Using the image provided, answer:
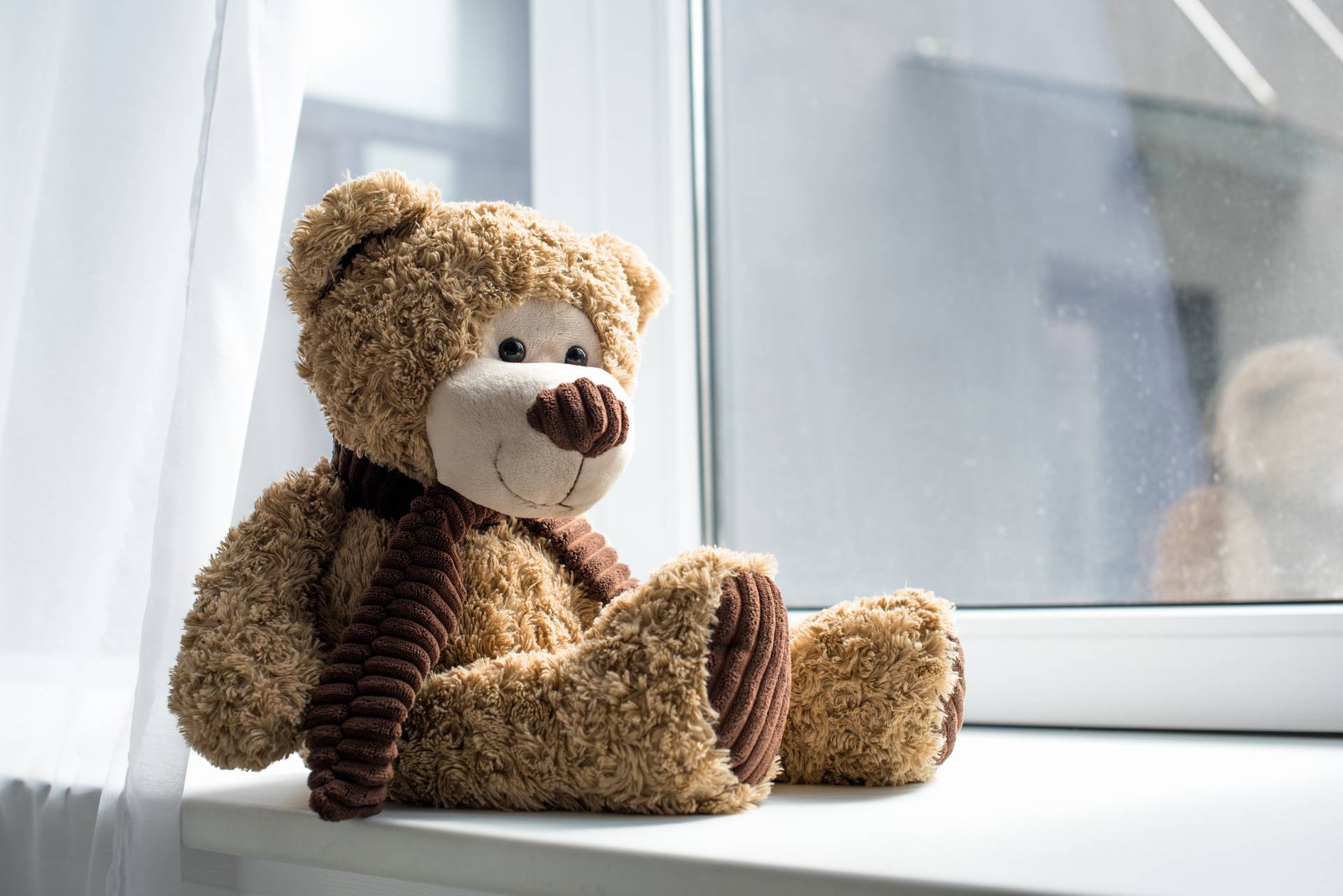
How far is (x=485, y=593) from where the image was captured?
2.15ft

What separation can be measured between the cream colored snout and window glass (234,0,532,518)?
308mm

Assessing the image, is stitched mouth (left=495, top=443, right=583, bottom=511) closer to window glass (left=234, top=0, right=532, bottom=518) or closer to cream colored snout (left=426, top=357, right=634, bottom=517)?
cream colored snout (left=426, top=357, right=634, bottom=517)

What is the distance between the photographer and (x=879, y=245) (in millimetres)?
1126

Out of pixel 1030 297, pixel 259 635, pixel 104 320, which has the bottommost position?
pixel 259 635

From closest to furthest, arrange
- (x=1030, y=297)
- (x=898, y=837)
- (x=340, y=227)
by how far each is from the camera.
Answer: (x=898, y=837) < (x=340, y=227) < (x=1030, y=297)

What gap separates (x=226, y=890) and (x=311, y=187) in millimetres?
592

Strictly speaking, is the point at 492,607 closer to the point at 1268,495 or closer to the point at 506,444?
the point at 506,444

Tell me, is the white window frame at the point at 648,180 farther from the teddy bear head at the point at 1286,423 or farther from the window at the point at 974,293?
the teddy bear head at the point at 1286,423

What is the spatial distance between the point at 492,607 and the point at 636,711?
0.14m

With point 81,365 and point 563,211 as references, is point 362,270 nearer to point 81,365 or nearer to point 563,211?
point 81,365

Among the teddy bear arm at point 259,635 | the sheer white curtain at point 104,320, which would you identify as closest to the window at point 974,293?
the sheer white curtain at point 104,320

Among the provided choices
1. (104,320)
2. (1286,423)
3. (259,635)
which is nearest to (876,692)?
(259,635)

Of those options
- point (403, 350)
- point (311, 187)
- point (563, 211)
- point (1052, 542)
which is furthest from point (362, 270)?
point (1052, 542)

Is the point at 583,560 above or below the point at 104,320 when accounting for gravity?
below
